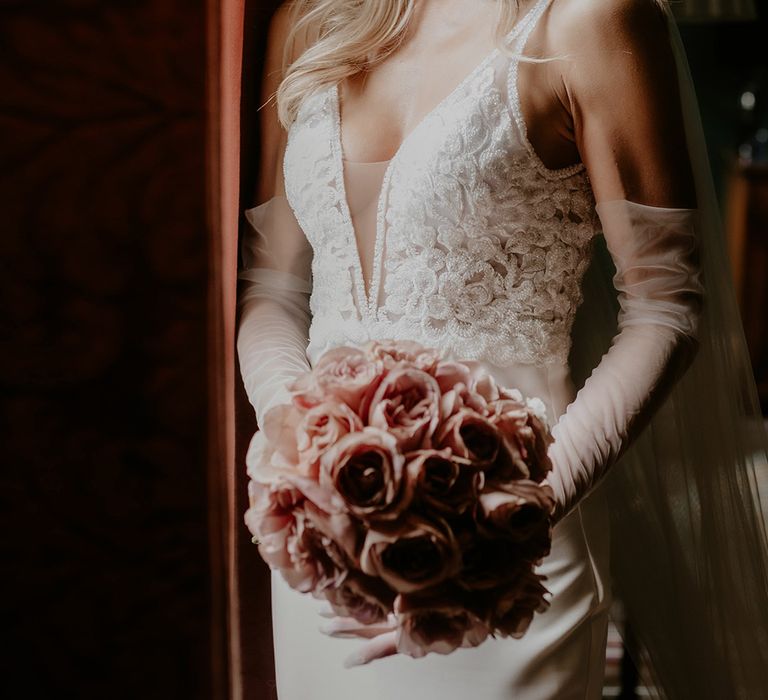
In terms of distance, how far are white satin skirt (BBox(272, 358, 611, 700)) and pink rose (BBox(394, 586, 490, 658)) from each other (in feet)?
0.50

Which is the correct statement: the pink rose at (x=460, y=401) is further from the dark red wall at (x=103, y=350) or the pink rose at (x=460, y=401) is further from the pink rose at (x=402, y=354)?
the dark red wall at (x=103, y=350)

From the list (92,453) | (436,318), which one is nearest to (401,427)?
(436,318)

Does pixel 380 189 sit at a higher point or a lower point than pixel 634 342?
higher

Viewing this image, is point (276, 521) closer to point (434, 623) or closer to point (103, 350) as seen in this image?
point (434, 623)

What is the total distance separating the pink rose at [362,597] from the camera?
58cm

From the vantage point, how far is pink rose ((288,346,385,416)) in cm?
59

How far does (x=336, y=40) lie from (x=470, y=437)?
0.42 metres

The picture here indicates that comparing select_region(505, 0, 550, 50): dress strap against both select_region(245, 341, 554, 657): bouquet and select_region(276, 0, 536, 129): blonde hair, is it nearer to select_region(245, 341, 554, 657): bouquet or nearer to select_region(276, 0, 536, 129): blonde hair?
select_region(276, 0, 536, 129): blonde hair

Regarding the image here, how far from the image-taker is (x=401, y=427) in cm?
57

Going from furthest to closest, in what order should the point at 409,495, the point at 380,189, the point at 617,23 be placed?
1. the point at 380,189
2. the point at 617,23
3. the point at 409,495

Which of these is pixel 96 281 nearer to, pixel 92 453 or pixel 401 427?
pixel 92 453

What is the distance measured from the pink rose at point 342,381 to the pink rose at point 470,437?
0.18 ft

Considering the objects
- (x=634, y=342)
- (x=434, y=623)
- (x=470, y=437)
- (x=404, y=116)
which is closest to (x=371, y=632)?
(x=434, y=623)

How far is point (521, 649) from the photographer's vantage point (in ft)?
2.52
